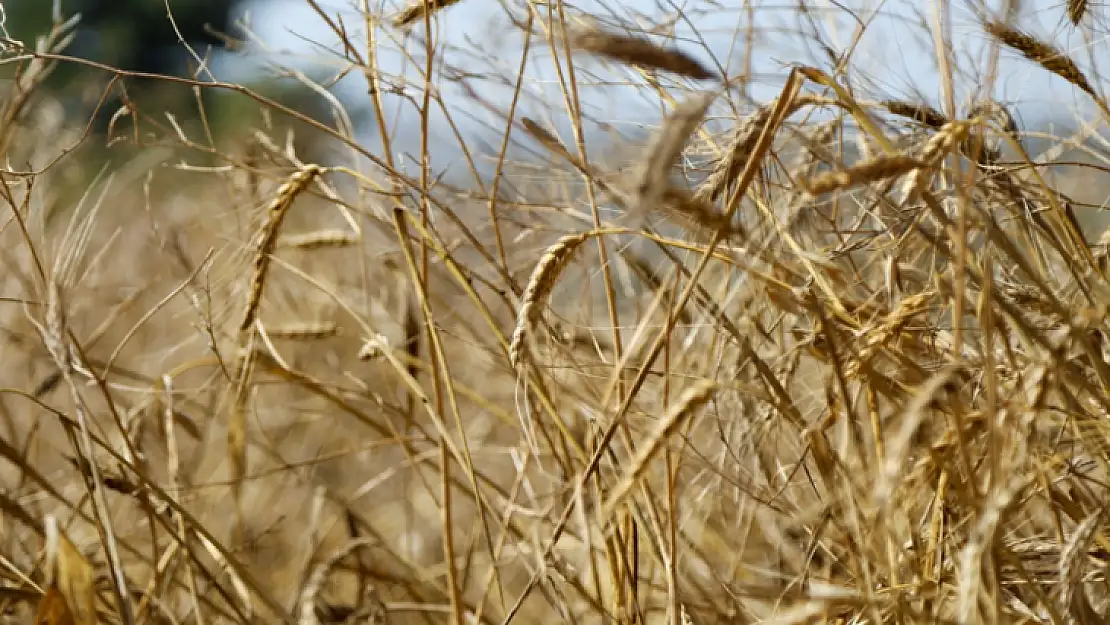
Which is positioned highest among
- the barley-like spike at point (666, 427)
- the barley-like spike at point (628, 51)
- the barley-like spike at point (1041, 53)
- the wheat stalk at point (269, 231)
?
the barley-like spike at point (1041, 53)

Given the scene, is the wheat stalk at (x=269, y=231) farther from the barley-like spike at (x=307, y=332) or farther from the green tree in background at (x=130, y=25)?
the green tree in background at (x=130, y=25)

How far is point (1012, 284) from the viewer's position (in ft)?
2.54

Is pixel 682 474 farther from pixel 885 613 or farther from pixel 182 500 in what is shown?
pixel 182 500

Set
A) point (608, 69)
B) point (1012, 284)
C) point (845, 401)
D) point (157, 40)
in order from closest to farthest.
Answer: point (845, 401) → point (1012, 284) → point (608, 69) → point (157, 40)

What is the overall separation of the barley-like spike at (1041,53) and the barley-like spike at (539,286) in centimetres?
39

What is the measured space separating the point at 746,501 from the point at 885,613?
29cm

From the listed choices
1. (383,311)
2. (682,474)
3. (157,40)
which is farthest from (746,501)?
(157,40)

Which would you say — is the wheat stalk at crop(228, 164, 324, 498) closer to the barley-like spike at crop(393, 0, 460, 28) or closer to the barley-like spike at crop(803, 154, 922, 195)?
the barley-like spike at crop(393, 0, 460, 28)

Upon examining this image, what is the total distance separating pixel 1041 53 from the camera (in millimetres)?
763

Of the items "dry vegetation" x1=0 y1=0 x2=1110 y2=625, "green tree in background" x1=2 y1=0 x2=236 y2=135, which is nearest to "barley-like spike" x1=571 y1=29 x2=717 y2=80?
"dry vegetation" x1=0 y1=0 x2=1110 y2=625

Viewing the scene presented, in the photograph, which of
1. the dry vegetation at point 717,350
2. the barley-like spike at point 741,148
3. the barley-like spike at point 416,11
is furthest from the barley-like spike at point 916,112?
the barley-like spike at point 416,11

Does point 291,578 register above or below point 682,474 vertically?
below

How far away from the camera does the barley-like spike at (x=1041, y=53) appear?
761 mm

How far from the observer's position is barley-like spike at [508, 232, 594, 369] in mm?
616
